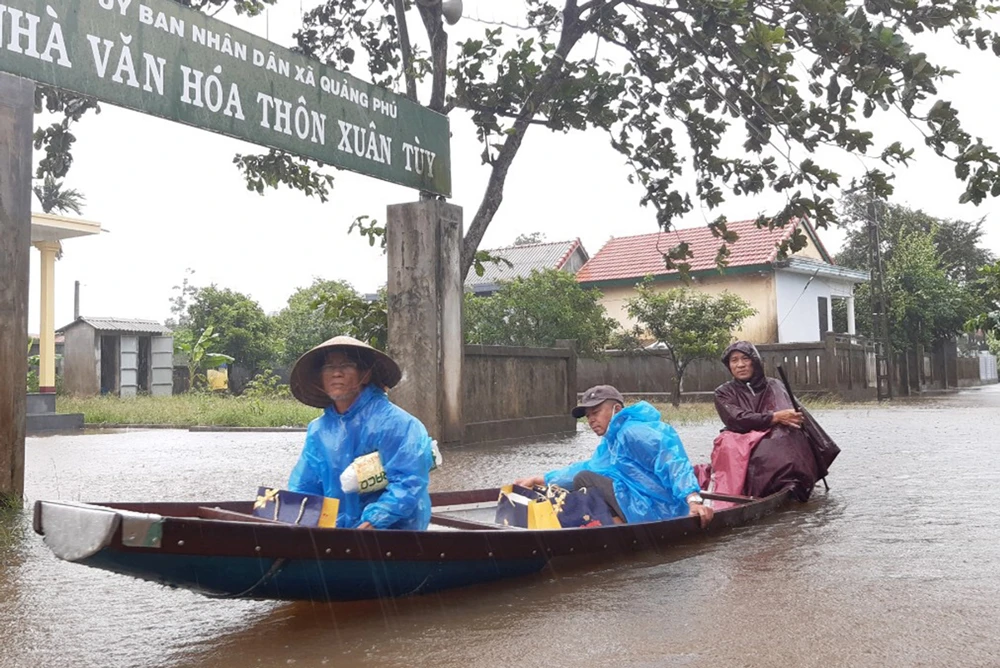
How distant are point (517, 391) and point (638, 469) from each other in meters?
8.85

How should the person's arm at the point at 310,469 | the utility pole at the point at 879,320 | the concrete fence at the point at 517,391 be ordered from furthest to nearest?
the utility pole at the point at 879,320 → the concrete fence at the point at 517,391 → the person's arm at the point at 310,469

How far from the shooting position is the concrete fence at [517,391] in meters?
13.9

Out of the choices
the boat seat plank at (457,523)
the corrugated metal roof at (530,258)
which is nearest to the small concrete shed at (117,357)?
the corrugated metal roof at (530,258)

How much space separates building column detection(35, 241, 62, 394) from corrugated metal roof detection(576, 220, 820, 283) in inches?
633

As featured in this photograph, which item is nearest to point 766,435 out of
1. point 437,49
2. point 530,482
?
point 530,482

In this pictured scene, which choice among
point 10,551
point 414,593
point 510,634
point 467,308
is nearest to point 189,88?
point 10,551

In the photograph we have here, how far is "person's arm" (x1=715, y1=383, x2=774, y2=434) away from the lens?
26.1 feet

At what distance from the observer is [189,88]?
8727 millimetres

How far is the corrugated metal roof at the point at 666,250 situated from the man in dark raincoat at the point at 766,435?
21.8 meters

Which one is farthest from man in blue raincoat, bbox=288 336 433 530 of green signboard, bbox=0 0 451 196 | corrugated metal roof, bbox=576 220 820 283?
corrugated metal roof, bbox=576 220 820 283

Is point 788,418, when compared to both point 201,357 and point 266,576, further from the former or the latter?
point 201,357

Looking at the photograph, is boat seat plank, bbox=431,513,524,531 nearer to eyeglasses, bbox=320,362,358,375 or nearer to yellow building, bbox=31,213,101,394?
eyeglasses, bbox=320,362,358,375

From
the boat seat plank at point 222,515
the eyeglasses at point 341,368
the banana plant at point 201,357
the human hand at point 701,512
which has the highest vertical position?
the banana plant at point 201,357

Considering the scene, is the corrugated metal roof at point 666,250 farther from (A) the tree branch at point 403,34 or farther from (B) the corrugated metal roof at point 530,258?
(A) the tree branch at point 403,34
